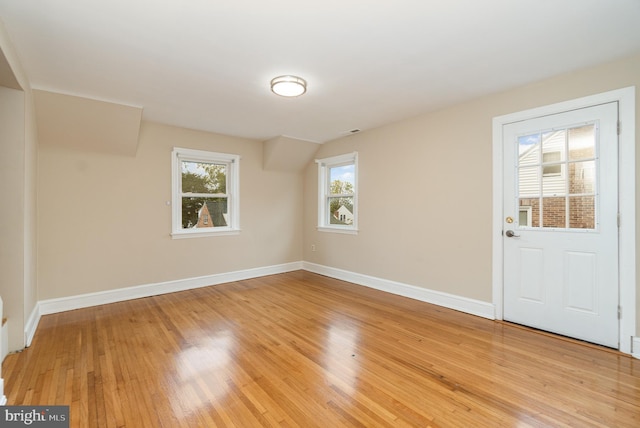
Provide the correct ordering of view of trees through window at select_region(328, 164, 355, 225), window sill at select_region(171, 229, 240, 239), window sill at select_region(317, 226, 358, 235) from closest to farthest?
1. window sill at select_region(171, 229, 240, 239)
2. window sill at select_region(317, 226, 358, 235)
3. view of trees through window at select_region(328, 164, 355, 225)

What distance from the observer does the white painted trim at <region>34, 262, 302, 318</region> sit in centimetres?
350

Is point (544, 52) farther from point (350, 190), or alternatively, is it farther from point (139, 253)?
point (139, 253)

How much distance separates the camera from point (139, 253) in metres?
4.09

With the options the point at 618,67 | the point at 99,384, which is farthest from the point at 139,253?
the point at 618,67

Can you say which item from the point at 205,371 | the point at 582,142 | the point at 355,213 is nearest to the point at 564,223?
the point at 582,142

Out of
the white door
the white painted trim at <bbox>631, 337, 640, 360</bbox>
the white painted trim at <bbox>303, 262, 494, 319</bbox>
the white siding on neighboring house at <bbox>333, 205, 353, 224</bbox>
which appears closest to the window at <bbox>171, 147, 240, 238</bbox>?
the white siding on neighboring house at <bbox>333, 205, 353, 224</bbox>

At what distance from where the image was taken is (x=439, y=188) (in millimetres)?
3744

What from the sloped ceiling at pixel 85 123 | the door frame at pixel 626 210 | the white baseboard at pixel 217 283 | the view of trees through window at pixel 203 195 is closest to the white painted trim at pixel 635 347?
the door frame at pixel 626 210

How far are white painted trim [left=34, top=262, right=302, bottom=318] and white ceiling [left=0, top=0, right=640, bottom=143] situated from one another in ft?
8.16

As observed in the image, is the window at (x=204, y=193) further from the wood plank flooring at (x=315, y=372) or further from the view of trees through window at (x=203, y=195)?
the wood plank flooring at (x=315, y=372)

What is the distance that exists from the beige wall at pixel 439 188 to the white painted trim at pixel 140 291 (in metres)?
1.88

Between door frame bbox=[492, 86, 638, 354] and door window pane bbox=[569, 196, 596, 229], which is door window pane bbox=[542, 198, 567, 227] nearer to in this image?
door window pane bbox=[569, 196, 596, 229]

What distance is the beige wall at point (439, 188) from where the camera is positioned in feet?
9.83

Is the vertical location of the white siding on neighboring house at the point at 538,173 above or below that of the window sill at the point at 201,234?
above
